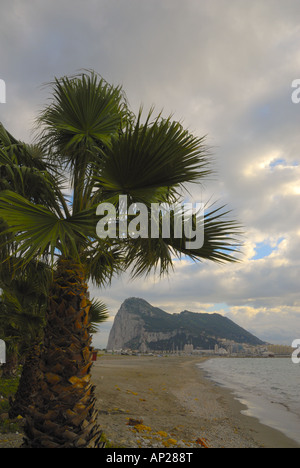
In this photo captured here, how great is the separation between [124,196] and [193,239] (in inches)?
54.0

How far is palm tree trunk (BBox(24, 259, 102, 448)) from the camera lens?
13.3 ft

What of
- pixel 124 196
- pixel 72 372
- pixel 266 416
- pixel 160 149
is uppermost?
pixel 160 149

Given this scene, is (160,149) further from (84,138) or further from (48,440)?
(48,440)

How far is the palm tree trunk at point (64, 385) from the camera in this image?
4047mm

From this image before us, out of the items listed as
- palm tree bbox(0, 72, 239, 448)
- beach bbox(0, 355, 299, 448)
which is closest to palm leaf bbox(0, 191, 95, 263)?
palm tree bbox(0, 72, 239, 448)

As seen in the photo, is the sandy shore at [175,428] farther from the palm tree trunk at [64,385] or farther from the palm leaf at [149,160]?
the palm leaf at [149,160]

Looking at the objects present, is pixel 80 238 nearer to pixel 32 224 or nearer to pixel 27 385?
pixel 32 224

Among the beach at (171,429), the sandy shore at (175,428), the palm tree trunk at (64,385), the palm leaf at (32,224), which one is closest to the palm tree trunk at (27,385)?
the beach at (171,429)

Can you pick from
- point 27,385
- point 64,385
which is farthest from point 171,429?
point 64,385

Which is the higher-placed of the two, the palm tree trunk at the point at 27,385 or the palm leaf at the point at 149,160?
the palm leaf at the point at 149,160

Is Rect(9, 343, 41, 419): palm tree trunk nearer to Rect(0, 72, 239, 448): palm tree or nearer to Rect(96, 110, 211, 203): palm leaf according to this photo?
Rect(0, 72, 239, 448): palm tree

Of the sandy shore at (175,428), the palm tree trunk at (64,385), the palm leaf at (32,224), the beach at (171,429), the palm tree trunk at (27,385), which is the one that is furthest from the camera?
the palm tree trunk at (27,385)

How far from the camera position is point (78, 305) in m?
4.53
